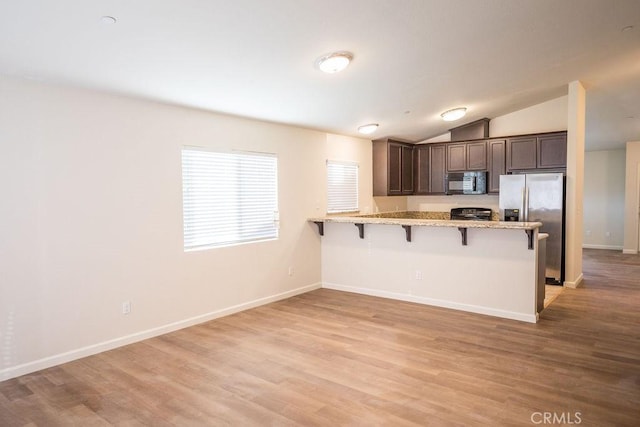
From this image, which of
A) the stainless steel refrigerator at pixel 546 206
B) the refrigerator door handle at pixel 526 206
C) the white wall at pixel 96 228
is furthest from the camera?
the refrigerator door handle at pixel 526 206

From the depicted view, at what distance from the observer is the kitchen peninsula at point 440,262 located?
442 cm

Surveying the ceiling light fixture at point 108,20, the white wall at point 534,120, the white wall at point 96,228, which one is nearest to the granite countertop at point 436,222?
the white wall at point 96,228

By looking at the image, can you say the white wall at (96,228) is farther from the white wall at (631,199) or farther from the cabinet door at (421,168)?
the white wall at (631,199)

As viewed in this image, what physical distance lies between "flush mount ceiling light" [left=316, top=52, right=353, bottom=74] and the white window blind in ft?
5.93

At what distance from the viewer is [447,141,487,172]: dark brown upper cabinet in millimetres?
6957

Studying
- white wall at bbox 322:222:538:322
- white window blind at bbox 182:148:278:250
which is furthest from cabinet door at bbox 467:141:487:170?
white window blind at bbox 182:148:278:250

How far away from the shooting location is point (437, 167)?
7.52 metres

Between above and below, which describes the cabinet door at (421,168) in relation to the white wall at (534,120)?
below

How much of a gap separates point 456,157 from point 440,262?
9.54 feet

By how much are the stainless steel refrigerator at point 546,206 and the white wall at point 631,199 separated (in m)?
4.46

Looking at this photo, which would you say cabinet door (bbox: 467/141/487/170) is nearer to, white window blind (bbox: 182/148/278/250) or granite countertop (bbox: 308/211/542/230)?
granite countertop (bbox: 308/211/542/230)

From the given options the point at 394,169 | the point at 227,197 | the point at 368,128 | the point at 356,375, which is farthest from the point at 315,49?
the point at 394,169

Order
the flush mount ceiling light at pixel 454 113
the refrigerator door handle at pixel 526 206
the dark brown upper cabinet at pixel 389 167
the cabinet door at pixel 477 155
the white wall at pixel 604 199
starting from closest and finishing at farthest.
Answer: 1. the flush mount ceiling light at pixel 454 113
2. the refrigerator door handle at pixel 526 206
3. the cabinet door at pixel 477 155
4. the dark brown upper cabinet at pixel 389 167
5. the white wall at pixel 604 199

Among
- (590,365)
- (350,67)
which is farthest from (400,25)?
(590,365)
